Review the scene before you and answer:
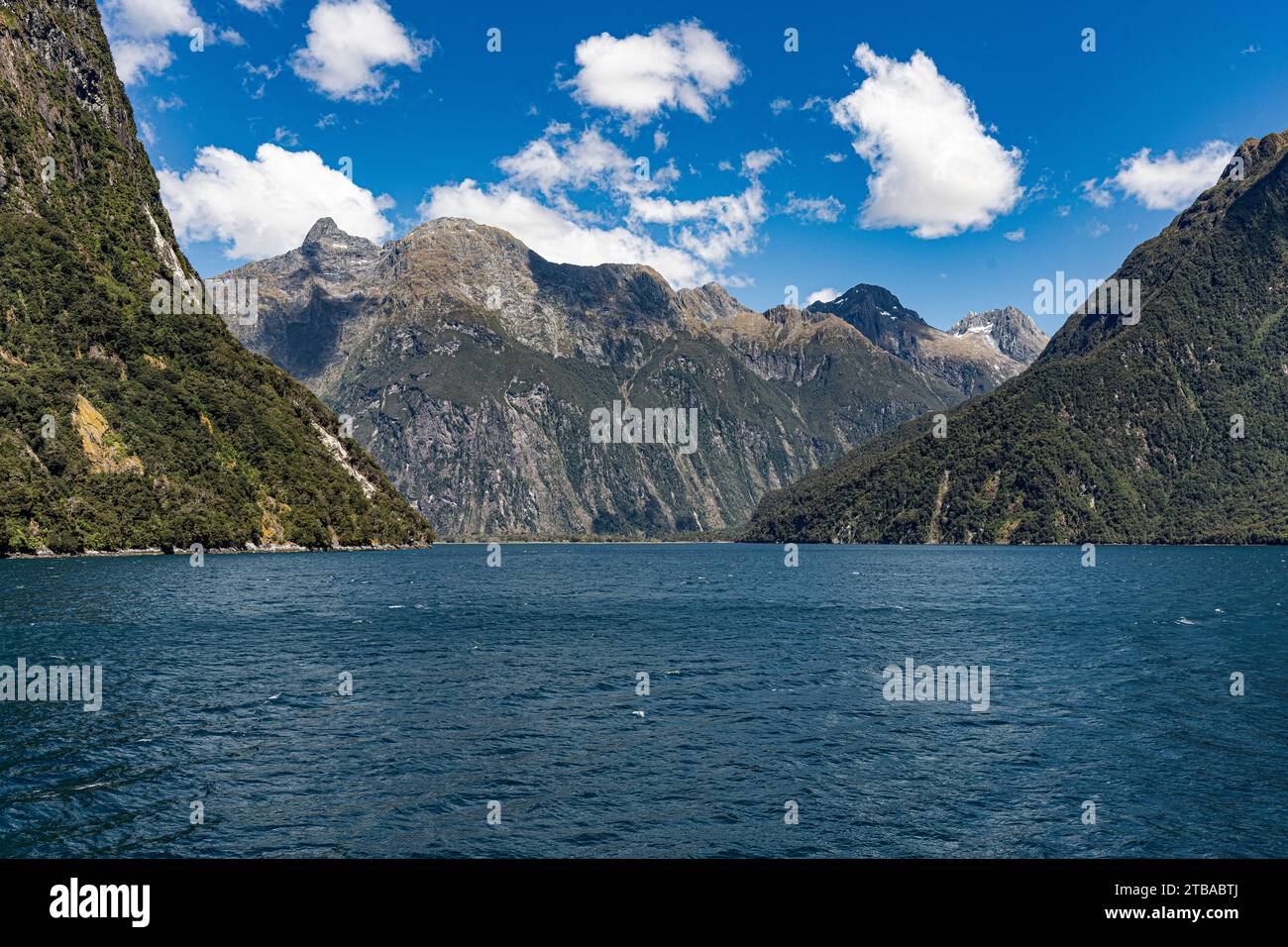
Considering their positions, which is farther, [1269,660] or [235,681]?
[1269,660]

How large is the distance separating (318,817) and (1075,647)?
7343cm

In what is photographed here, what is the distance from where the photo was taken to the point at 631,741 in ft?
153

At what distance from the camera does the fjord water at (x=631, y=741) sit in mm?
33500

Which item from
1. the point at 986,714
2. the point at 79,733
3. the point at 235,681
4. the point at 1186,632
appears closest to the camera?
the point at 79,733

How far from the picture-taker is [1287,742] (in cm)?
4750

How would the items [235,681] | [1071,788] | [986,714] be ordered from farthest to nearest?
[235,681] < [986,714] < [1071,788]

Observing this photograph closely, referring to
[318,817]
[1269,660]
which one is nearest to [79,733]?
[318,817]

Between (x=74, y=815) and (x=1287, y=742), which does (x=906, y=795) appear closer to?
(x=1287, y=742)

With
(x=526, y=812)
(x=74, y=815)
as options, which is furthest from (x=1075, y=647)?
(x=74, y=815)

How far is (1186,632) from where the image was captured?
304ft

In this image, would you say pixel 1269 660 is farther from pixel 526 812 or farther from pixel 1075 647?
pixel 526 812

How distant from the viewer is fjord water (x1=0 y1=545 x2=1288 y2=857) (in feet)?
110

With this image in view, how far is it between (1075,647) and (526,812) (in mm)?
66718

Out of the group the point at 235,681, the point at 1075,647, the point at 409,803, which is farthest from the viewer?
the point at 1075,647
